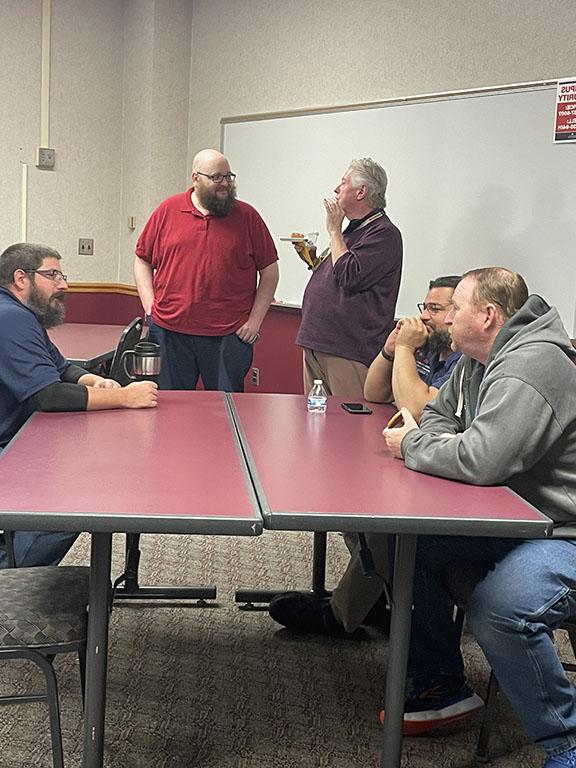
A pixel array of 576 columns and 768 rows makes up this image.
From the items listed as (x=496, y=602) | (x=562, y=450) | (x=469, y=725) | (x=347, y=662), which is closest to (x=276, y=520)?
(x=496, y=602)

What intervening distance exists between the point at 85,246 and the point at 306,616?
13.3ft

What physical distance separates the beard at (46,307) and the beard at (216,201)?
141cm

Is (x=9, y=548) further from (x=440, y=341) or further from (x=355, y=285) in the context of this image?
(x=355, y=285)

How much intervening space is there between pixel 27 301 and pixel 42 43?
3.75m

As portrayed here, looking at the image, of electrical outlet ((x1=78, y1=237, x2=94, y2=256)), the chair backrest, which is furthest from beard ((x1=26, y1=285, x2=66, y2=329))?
electrical outlet ((x1=78, y1=237, x2=94, y2=256))

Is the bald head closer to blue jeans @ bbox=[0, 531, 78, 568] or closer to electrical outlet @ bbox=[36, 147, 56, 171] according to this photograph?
blue jeans @ bbox=[0, 531, 78, 568]

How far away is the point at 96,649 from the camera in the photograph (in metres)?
2.01

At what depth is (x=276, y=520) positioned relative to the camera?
1.85m

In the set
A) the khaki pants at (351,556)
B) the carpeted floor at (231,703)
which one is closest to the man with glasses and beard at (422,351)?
the khaki pants at (351,556)

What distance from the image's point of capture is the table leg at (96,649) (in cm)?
201

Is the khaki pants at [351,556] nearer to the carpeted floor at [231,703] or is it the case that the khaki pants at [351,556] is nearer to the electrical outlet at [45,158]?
the carpeted floor at [231,703]

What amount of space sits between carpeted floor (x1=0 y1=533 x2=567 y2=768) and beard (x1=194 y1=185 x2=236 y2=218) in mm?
1715

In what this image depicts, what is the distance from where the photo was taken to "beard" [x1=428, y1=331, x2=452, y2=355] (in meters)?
3.08

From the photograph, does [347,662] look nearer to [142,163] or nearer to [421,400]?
[421,400]
